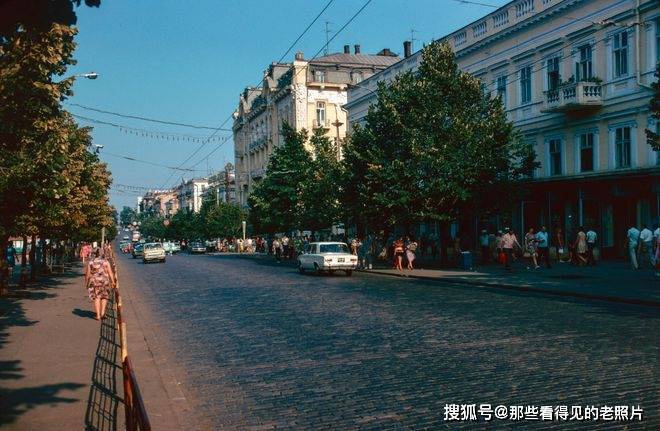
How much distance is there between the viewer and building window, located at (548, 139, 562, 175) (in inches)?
1307

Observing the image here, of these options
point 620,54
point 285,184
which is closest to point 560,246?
point 620,54

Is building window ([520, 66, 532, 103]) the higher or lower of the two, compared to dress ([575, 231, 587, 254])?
higher

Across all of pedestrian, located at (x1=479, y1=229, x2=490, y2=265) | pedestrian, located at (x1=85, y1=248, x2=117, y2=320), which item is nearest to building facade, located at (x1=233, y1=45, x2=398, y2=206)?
pedestrian, located at (x1=479, y1=229, x2=490, y2=265)

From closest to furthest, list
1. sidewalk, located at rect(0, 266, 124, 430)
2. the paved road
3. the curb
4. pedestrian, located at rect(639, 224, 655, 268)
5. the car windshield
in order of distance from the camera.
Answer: sidewalk, located at rect(0, 266, 124, 430), the paved road, the curb, pedestrian, located at rect(639, 224, 655, 268), the car windshield

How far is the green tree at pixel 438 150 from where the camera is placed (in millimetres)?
29734

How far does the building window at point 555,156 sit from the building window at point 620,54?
4.73m

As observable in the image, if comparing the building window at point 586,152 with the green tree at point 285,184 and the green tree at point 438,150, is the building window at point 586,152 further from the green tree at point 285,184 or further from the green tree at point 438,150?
the green tree at point 285,184

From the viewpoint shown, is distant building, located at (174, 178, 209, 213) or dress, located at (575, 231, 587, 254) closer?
dress, located at (575, 231, 587, 254)

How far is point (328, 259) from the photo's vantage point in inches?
1179

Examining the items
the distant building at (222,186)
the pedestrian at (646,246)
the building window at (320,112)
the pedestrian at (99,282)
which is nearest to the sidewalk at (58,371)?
the pedestrian at (99,282)

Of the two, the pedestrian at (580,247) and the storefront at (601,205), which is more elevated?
the storefront at (601,205)

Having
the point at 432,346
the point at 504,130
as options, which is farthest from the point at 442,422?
the point at 504,130

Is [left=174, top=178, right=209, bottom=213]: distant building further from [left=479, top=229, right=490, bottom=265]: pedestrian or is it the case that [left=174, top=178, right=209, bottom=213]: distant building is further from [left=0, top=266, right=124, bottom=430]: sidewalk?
[left=0, top=266, right=124, bottom=430]: sidewalk

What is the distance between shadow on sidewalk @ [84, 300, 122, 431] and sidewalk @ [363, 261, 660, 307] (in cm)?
1206
